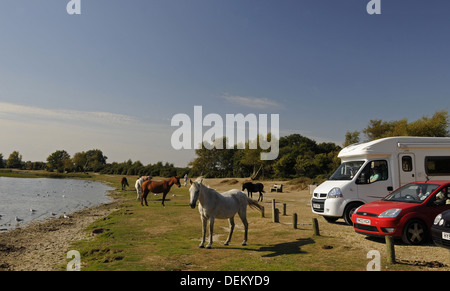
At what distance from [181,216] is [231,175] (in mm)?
60263

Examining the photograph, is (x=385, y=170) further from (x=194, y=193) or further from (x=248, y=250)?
(x=194, y=193)

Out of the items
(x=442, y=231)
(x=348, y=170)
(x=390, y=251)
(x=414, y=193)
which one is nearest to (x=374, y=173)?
(x=348, y=170)

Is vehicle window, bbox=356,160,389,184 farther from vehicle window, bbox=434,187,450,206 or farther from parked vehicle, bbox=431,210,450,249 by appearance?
parked vehicle, bbox=431,210,450,249

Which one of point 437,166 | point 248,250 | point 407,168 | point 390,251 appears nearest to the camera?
point 390,251

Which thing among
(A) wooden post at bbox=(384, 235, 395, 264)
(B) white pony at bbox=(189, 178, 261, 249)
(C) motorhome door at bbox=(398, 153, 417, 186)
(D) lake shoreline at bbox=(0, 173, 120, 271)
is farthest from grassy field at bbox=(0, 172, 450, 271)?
(C) motorhome door at bbox=(398, 153, 417, 186)

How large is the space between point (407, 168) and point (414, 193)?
3.26 meters

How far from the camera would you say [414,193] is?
34.5 feet

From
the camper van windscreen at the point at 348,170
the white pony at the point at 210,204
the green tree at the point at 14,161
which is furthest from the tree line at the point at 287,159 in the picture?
the green tree at the point at 14,161

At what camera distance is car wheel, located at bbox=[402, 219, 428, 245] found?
30.7 ft

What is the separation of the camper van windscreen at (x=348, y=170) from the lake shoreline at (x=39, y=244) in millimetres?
12096

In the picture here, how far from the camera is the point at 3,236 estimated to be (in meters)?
15.1
